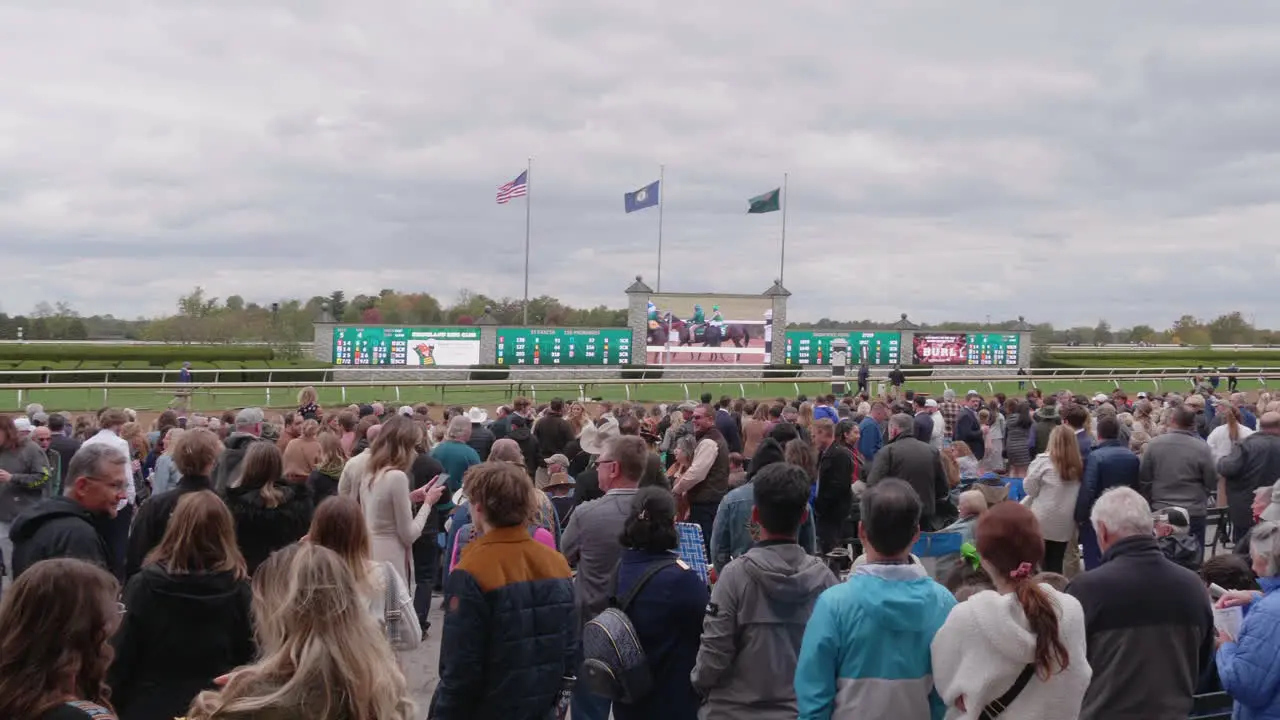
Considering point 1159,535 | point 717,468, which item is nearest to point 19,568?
point 717,468

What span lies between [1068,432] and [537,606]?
532 cm

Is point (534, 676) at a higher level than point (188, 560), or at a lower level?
lower

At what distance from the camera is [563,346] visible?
37.2 meters

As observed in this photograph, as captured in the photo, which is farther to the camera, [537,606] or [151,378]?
[151,378]

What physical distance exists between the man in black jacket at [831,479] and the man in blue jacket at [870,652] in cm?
565

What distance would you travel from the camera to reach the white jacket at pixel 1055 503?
7.73m

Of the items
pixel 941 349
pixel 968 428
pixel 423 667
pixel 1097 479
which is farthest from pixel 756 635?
pixel 941 349

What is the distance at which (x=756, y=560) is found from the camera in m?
3.78

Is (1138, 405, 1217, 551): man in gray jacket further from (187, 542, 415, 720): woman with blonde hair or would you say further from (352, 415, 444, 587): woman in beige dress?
(187, 542, 415, 720): woman with blonde hair

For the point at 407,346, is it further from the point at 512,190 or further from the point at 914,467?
the point at 914,467

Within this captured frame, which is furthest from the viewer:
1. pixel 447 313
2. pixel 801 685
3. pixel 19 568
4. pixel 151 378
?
pixel 447 313

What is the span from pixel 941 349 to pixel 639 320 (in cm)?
1319

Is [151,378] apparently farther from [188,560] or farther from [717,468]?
[188,560]

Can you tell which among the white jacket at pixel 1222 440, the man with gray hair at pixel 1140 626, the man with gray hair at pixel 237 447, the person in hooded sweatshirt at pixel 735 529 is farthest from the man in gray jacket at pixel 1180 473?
the man with gray hair at pixel 237 447
